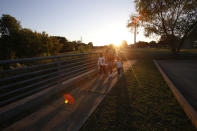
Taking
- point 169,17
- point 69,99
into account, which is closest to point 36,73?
point 69,99

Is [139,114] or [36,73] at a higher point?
[36,73]

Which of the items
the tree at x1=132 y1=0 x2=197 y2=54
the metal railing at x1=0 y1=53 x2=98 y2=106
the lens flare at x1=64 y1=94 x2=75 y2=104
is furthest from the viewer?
the tree at x1=132 y1=0 x2=197 y2=54

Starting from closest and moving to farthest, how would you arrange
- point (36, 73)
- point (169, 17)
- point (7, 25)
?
point (36, 73) < point (169, 17) < point (7, 25)

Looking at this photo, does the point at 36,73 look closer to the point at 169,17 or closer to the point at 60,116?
the point at 60,116

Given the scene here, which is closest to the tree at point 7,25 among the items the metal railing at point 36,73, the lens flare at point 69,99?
the metal railing at point 36,73

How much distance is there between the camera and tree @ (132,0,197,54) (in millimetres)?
13562

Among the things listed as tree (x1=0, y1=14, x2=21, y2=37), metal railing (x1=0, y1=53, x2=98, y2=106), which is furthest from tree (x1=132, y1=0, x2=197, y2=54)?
tree (x1=0, y1=14, x2=21, y2=37)

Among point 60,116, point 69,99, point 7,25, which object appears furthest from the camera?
point 7,25

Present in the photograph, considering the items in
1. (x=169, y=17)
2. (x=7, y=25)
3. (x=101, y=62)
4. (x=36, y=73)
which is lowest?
(x=36, y=73)

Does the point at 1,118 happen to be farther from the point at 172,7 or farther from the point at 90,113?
the point at 172,7

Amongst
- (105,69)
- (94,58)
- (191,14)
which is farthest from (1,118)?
(191,14)

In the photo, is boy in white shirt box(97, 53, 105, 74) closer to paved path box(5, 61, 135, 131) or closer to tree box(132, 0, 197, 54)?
paved path box(5, 61, 135, 131)

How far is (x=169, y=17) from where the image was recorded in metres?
14.5

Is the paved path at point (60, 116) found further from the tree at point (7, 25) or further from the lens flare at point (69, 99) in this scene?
the tree at point (7, 25)
